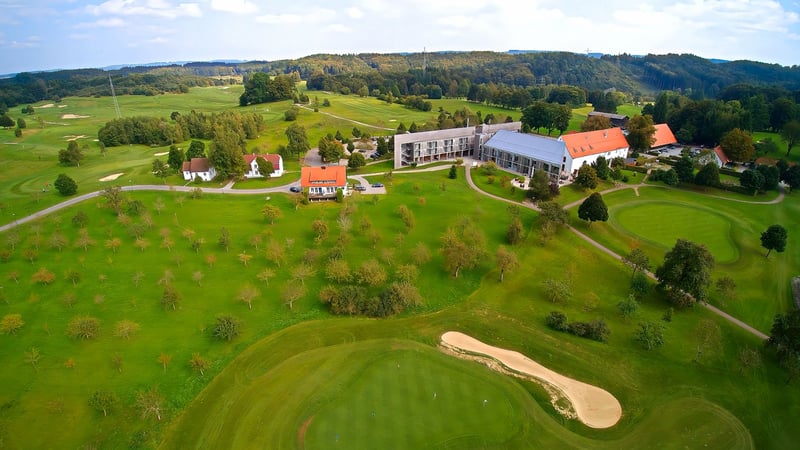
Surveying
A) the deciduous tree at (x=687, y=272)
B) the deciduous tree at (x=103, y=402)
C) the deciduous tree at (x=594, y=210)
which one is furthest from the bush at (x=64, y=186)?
the deciduous tree at (x=687, y=272)

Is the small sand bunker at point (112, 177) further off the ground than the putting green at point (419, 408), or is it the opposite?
the small sand bunker at point (112, 177)

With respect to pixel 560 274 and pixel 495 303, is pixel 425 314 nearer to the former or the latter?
pixel 495 303

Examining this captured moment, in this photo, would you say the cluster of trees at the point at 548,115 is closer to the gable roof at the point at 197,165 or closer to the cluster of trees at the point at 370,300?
the gable roof at the point at 197,165

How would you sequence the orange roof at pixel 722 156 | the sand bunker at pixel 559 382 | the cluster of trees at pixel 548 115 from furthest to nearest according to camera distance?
the cluster of trees at pixel 548 115
the orange roof at pixel 722 156
the sand bunker at pixel 559 382

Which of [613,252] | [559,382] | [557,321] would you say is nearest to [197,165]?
[557,321]

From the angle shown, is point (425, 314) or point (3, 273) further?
point (3, 273)

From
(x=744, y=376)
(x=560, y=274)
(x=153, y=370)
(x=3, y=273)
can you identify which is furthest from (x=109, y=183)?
(x=744, y=376)

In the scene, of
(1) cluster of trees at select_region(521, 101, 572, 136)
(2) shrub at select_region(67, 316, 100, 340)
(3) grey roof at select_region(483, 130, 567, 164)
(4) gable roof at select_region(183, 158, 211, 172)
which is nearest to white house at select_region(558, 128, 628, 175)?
(3) grey roof at select_region(483, 130, 567, 164)
